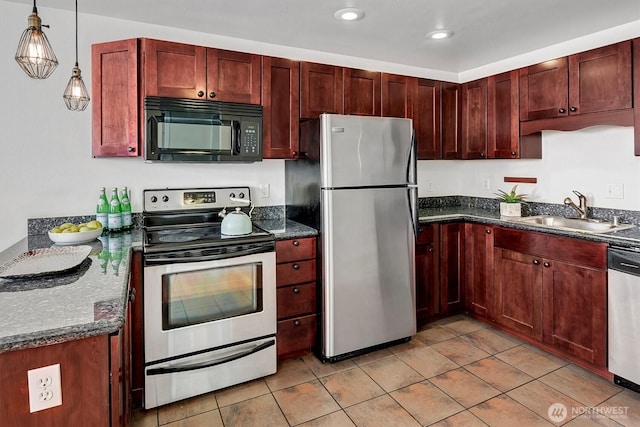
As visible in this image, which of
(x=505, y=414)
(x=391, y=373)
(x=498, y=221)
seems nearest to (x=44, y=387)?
(x=391, y=373)

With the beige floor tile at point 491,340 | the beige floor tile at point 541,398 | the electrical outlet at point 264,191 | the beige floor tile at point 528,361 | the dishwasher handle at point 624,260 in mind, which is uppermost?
the electrical outlet at point 264,191

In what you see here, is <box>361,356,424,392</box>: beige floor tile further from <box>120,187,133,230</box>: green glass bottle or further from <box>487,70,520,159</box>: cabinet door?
<box>487,70,520,159</box>: cabinet door

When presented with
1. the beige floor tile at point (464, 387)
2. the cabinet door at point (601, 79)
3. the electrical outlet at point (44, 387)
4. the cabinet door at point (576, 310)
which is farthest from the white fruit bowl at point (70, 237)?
the cabinet door at point (601, 79)

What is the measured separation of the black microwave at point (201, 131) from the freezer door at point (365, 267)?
2.23 feet

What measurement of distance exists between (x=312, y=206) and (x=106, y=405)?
1.83 meters

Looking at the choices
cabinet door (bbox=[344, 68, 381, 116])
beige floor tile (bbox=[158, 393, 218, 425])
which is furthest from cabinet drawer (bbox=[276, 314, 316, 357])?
cabinet door (bbox=[344, 68, 381, 116])

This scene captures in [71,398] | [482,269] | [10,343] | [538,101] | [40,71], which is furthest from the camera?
[482,269]

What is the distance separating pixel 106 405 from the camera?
1085 mm

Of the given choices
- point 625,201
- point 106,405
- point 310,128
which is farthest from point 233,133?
point 625,201

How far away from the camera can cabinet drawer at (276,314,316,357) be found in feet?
8.64

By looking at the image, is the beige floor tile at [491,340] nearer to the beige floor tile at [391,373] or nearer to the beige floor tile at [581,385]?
the beige floor tile at [581,385]

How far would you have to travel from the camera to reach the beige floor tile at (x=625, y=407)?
2043 millimetres

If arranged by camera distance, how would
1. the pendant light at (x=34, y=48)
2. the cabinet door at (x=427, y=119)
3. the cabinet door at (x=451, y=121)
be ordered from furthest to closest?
1. the cabinet door at (x=451, y=121)
2. the cabinet door at (x=427, y=119)
3. the pendant light at (x=34, y=48)

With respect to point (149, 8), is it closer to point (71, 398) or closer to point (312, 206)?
point (312, 206)
